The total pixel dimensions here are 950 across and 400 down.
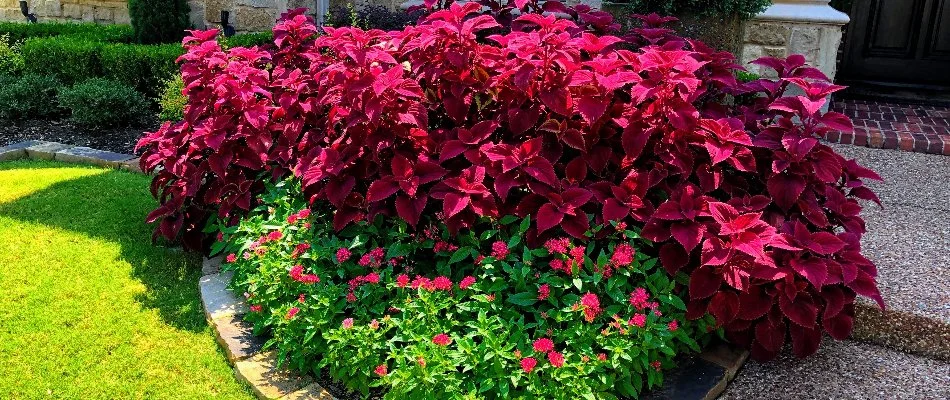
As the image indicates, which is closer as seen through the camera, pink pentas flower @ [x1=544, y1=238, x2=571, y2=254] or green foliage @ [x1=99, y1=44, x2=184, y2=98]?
pink pentas flower @ [x1=544, y1=238, x2=571, y2=254]

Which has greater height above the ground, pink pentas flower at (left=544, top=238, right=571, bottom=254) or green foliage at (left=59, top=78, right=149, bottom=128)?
pink pentas flower at (left=544, top=238, right=571, bottom=254)

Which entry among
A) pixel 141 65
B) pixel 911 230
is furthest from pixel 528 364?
pixel 141 65

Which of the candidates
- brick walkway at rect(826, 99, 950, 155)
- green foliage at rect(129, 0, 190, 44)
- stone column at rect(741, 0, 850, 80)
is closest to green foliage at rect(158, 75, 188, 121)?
green foliage at rect(129, 0, 190, 44)

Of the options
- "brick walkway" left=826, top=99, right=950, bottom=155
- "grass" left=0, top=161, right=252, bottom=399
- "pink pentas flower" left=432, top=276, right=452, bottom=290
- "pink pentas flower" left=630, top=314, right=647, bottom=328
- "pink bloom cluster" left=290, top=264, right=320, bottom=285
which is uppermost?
"brick walkway" left=826, top=99, right=950, bottom=155

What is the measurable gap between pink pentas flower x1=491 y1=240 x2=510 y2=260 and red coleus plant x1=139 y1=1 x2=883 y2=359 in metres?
0.11

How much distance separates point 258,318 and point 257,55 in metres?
1.13

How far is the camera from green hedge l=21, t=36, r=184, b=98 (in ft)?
18.8

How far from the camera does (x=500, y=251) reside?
2.19m

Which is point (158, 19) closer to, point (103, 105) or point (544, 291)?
point (103, 105)

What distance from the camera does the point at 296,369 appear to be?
7.54 feet

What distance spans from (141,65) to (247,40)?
0.83 m

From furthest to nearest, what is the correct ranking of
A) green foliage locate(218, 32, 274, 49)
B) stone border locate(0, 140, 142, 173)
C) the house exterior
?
green foliage locate(218, 32, 274, 49) < the house exterior < stone border locate(0, 140, 142, 173)

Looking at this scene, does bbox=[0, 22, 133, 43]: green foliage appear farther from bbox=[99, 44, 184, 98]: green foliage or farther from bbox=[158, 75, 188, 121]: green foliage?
bbox=[158, 75, 188, 121]: green foliage

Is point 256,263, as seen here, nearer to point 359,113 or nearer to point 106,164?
point 359,113
